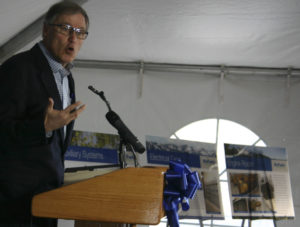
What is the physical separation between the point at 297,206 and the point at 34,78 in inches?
146

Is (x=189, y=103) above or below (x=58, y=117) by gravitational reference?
above

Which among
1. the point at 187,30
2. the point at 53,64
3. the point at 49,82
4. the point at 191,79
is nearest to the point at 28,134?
the point at 49,82

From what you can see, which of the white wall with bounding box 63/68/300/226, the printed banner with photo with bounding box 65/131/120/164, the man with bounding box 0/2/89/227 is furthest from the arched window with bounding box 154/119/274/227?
the man with bounding box 0/2/89/227

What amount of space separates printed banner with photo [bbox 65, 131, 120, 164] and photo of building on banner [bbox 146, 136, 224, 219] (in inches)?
15.9

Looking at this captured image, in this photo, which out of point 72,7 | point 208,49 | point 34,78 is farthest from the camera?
point 208,49

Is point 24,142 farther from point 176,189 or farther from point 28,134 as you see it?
point 176,189

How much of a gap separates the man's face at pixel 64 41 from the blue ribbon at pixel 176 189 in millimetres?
640

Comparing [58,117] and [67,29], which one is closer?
[58,117]

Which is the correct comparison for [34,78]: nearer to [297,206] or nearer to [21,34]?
[21,34]

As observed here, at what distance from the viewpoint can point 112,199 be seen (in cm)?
96

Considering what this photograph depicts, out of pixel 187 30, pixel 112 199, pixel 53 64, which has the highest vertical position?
pixel 187 30

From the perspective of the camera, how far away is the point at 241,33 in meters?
3.77

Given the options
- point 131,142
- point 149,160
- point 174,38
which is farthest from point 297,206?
point 131,142

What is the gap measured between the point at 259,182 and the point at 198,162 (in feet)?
2.33
